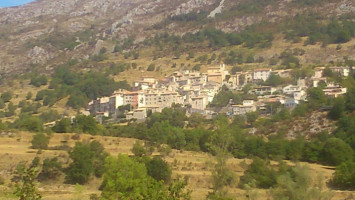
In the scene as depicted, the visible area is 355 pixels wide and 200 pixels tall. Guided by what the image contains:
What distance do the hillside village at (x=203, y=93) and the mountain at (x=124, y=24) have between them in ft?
84.7

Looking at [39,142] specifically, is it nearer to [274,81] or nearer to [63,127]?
[63,127]

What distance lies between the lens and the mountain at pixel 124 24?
99.4m

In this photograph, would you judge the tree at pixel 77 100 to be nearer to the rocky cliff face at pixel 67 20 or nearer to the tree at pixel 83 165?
the tree at pixel 83 165

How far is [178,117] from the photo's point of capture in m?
49.8

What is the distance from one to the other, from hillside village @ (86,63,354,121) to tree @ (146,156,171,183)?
85.8 feet

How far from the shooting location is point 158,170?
2794cm

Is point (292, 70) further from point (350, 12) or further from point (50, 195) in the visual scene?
point (50, 195)

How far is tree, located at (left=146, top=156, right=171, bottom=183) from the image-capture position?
27.9 meters

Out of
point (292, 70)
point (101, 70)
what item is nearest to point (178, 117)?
point (292, 70)

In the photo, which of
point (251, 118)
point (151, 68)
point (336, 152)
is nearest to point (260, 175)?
point (336, 152)

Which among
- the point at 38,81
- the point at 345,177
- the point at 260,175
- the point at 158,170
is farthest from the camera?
the point at 38,81

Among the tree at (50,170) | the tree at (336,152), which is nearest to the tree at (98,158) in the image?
the tree at (50,170)

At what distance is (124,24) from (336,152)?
94650 millimetres

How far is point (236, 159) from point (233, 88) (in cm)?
3411
